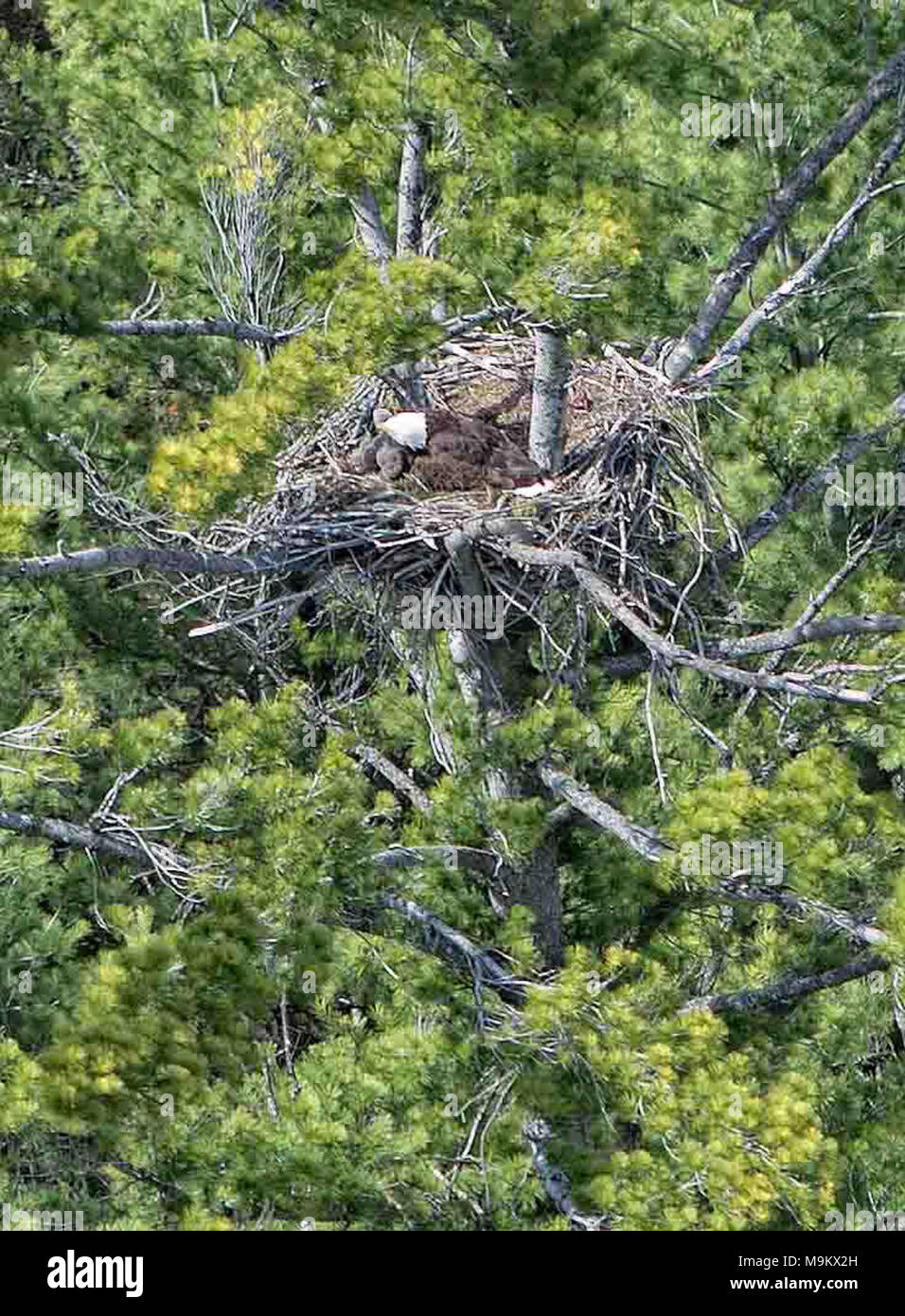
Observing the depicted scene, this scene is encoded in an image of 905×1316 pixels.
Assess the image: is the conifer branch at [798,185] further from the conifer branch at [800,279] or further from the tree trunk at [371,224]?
the tree trunk at [371,224]

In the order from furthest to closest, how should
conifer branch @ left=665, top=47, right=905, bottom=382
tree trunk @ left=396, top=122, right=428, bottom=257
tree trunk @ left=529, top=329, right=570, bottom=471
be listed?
tree trunk @ left=396, top=122, right=428, bottom=257 → tree trunk @ left=529, top=329, right=570, bottom=471 → conifer branch @ left=665, top=47, right=905, bottom=382

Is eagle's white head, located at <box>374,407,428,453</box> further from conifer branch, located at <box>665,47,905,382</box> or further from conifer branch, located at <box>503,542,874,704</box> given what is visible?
conifer branch, located at <box>665,47,905,382</box>

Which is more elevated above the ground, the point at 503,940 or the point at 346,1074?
the point at 503,940

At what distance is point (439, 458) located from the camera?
7926 millimetres

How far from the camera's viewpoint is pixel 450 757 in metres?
8.34

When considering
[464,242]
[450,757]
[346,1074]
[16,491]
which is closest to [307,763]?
[450,757]

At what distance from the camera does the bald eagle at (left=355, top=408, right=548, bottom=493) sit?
25.8 ft

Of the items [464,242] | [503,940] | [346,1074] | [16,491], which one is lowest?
[346,1074]

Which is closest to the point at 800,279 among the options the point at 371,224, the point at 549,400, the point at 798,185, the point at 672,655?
the point at 798,185

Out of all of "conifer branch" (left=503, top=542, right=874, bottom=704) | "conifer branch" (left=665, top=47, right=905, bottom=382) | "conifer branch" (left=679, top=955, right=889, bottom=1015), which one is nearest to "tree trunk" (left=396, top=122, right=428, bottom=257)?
"conifer branch" (left=665, top=47, right=905, bottom=382)

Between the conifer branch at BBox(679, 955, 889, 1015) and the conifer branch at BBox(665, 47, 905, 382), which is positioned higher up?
the conifer branch at BBox(665, 47, 905, 382)

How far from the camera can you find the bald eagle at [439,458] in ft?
25.8
